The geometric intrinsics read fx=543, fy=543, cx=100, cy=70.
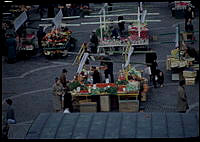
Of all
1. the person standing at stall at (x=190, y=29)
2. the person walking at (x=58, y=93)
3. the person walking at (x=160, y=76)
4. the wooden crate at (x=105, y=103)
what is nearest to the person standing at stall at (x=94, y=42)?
the person standing at stall at (x=190, y=29)

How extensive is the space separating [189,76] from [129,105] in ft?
10.7

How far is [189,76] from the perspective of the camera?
61.3 feet

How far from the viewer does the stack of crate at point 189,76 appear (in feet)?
61.1

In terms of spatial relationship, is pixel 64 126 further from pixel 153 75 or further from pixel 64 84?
pixel 153 75

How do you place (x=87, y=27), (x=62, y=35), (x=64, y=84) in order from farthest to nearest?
(x=87, y=27), (x=62, y=35), (x=64, y=84)

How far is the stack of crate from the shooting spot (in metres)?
18.6

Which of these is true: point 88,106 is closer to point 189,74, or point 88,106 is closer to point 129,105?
point 129,105

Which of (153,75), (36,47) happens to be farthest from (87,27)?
(153,75)

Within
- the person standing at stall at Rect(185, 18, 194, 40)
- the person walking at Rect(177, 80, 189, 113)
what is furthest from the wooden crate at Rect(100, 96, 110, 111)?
the person standing at stall at Rect(185, 18, 194, 40)

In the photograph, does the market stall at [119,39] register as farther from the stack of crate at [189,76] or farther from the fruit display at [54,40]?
the stack of crate at [189,76]

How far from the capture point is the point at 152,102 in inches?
688

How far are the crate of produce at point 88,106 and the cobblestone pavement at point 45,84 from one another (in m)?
1.50

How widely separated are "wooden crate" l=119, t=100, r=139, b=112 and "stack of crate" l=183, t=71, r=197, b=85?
3.03 m

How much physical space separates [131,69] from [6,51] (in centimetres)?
747
